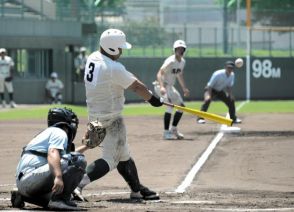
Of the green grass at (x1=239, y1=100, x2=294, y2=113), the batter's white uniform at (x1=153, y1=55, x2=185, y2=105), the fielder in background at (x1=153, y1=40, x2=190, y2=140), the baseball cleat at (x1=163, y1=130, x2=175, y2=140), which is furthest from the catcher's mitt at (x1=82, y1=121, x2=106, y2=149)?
the green grass at (x1=239, y1=100, x2=294, y2=113)

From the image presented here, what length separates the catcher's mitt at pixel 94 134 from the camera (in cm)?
1080

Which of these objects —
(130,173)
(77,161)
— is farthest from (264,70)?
(77,161)

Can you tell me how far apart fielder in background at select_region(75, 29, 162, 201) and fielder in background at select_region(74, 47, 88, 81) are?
25.8 meters

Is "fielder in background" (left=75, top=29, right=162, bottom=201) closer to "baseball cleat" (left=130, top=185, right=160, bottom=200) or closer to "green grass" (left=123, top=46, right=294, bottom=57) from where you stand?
"baseball cleat" (left=130, top=185, right=160, bottom=200)

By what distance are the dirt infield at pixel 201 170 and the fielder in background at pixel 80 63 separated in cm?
1209

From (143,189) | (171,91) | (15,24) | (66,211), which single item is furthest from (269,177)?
(15,24)

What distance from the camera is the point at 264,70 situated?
4181 cm

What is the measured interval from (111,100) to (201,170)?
388 centimetres

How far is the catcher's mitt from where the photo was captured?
10.8 m

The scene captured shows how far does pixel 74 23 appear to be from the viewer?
125 feet

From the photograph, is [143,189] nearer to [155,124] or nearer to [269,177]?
[269,177]

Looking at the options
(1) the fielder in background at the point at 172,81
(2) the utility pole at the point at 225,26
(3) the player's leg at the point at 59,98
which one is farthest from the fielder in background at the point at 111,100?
(2) the utility pole at the point at 225,26

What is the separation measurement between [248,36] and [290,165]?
2328cm

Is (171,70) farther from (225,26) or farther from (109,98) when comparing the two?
(225,26)
